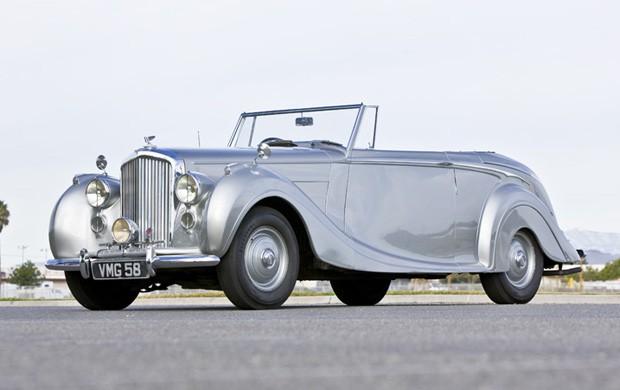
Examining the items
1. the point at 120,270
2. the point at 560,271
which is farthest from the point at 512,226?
the point at 120,270

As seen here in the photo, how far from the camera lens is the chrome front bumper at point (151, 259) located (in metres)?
9.27

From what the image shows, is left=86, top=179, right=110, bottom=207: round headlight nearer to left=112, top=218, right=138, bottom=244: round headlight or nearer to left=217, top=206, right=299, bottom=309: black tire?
left=112, top=218, right=138, bottom=244: round headlight

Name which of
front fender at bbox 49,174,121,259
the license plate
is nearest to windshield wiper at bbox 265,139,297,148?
front fender at bbox 49,174,121,259

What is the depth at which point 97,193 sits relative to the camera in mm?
10500

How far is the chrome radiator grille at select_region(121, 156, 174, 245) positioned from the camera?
390 inches

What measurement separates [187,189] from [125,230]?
737mm

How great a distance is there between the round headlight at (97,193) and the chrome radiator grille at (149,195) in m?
0.20

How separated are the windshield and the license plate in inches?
94.6

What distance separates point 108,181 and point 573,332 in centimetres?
551

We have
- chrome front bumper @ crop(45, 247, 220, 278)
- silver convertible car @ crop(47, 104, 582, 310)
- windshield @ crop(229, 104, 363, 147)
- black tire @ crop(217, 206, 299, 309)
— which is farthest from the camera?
windshield @ crop(229, 104, 363, 147)

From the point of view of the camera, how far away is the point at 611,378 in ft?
13.0

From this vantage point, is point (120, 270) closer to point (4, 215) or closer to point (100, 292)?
point (100, 292)

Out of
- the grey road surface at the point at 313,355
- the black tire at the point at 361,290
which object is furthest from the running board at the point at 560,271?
the grey road surface at the point at 313,355

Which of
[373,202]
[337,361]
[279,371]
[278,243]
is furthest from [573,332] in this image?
[373,202]
